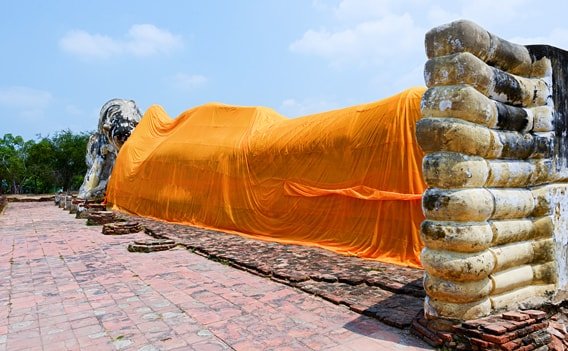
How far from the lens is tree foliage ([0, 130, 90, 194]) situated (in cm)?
3606

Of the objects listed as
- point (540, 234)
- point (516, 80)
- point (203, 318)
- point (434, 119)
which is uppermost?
point (516, 80)

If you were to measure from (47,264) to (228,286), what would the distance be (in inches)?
138

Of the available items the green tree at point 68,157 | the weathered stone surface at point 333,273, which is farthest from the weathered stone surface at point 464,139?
the green tree at point 68,157

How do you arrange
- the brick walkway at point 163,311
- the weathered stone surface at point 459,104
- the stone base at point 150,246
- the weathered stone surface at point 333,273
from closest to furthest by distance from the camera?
1. the weathered stone surface at point 459,104
2. the brick walkway at point 163,311
3. the weathered stone surface at point 333,273
4. the stone base at point 150,246

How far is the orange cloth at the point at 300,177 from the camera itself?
7527 mm

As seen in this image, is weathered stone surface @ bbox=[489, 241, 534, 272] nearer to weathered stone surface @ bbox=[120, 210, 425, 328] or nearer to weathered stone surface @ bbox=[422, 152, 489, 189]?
weathered stone surface @ bbox=[422, 152, 489, 189]

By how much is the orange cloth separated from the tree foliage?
81.9 ft

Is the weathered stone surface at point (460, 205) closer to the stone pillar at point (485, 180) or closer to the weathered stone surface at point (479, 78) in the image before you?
the stone pillar at point (485, 180)

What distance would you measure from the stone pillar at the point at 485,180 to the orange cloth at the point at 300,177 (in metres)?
2.68

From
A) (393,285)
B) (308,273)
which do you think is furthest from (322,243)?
(393,285)

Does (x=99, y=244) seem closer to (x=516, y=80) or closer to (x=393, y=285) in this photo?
(x=393, y=285)

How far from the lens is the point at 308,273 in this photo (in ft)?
20.6

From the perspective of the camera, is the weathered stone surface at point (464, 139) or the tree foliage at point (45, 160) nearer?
the weathered stone surface at point (464, 139)

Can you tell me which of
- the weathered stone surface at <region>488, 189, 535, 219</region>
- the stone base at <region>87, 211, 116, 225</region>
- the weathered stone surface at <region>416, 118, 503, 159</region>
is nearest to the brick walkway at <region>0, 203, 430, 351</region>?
the weathered stone surface at <region>488, 189, 535, 219</region>
